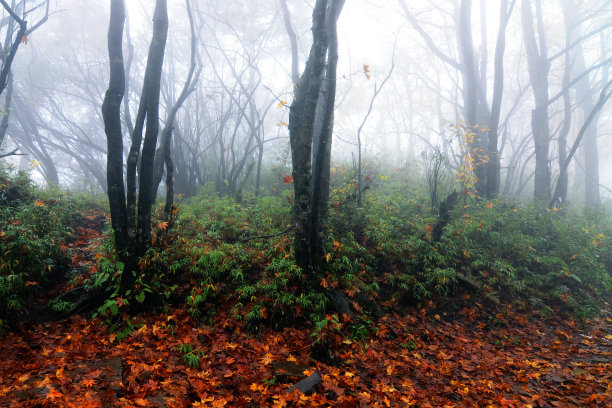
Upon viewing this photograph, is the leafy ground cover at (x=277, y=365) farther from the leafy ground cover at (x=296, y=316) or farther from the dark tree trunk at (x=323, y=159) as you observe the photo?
the dark tree trunk at (x=323, y=159)

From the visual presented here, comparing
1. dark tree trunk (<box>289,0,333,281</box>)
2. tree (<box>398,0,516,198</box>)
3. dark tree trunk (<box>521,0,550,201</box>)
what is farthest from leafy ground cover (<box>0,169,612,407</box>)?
dark tree trunk (<box>521,0,550,201</box>)

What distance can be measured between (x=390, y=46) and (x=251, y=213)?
1884 cm

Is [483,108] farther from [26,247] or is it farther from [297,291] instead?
[26,247]

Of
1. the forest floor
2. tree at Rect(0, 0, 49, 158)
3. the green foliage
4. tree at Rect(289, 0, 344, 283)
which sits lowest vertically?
the forest floor

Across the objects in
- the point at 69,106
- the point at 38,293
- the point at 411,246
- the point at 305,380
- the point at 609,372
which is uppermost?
the point at 69,106

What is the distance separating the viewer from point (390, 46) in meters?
22.2

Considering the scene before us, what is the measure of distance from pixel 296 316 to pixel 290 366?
108 cm

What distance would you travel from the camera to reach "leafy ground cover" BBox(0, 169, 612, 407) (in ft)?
12.5

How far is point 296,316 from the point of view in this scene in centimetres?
519

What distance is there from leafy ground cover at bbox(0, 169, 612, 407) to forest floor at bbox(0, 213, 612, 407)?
24mm

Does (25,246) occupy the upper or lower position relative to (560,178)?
lower

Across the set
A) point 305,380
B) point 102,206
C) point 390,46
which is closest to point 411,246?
point 305,380

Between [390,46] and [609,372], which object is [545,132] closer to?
[609,372]

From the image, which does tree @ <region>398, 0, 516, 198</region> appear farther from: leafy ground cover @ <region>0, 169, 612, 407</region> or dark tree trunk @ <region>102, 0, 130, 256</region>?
dark tree trunk @ <region>102, 0, 130, 256</region>
